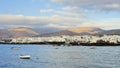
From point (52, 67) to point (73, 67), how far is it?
195 inches

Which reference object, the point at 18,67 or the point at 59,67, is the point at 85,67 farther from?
the point at 18,67

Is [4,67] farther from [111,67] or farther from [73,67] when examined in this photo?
[111,67]

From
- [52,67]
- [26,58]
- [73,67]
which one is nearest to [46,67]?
[52,67]

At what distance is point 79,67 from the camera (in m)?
74.0

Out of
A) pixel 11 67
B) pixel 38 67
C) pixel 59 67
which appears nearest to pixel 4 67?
pixel 11 67

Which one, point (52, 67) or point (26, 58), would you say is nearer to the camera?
point (52, 67)

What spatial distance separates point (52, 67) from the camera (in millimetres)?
75812

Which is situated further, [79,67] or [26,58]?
[26,58]

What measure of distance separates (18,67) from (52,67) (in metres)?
7.94

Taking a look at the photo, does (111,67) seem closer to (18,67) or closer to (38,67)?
(38,67)

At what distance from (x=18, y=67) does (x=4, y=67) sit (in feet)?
10.5

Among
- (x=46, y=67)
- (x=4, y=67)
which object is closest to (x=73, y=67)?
(x=46, y=67)

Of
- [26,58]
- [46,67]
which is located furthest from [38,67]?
[26,58]

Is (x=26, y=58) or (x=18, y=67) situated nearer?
(x=18, y=67)
